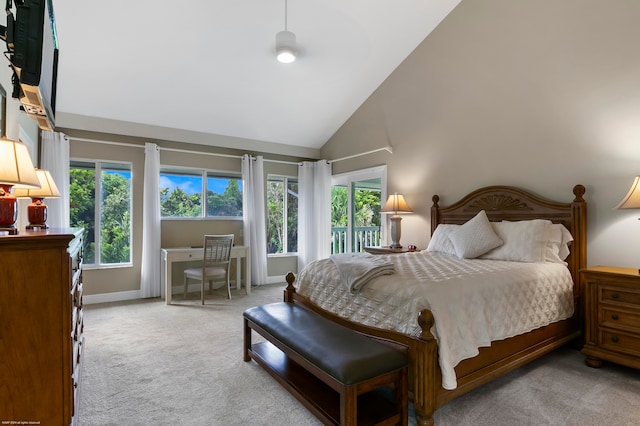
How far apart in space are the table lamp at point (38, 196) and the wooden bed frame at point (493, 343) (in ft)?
5.97

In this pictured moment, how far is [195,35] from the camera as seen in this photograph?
3.69 metres

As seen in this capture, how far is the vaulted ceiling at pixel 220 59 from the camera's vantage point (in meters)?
3.45

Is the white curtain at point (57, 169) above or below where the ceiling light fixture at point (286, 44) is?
below

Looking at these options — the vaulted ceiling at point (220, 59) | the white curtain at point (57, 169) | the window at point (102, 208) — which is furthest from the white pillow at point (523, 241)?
the white curtain at point (57, 169)

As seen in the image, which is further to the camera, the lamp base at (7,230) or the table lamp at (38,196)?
the table lamp at (38,196)

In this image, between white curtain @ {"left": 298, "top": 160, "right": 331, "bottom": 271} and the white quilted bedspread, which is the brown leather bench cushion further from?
white curtain @ {"left": 298, "top": 160, "right": 331, "bottom": 271}

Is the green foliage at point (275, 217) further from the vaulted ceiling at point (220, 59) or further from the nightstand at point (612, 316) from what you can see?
the nightstand at point (612, 316)

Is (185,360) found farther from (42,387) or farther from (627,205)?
(627,205)

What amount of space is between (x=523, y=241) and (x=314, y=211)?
3.75 meters

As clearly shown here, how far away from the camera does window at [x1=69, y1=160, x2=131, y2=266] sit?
4.56 m

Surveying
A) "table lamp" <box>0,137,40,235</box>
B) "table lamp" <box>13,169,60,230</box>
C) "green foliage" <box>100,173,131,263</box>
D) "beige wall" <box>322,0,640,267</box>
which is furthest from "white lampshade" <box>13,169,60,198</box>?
"beige wall" <box>322,0,640,267</box>

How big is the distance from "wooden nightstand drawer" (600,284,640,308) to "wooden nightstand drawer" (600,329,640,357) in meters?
0.23

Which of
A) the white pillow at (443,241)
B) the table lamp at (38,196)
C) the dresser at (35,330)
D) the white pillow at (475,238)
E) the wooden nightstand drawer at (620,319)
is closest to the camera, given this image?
the dresser at (35,330)

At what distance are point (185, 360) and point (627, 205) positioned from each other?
366 centimetres
